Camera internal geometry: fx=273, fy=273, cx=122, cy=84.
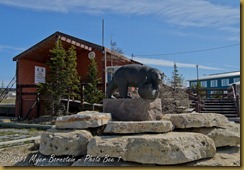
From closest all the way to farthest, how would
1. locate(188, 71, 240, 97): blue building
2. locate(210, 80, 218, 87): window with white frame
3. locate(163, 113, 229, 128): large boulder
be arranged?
locate(163, 113, 229, 128): large boulder < locate(188, 71, 240, 97): blue building < locate(210, 80, 218, 87): window with white frame

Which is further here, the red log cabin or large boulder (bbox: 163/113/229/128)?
the red log cabin

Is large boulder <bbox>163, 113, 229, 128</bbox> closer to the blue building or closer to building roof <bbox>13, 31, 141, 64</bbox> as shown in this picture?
building roof <bbox>13, 31, 141, 64</bbox>

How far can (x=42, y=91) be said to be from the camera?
1108 centimetres

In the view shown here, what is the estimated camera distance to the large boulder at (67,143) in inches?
157

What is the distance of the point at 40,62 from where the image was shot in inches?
603

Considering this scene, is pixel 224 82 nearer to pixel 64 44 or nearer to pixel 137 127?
pixel 64 44

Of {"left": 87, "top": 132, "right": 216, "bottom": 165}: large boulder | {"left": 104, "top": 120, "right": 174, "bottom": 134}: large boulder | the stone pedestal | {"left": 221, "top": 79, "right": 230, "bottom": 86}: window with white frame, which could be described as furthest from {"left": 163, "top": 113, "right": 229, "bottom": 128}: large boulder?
{"left": 221, "top": 79, "right": 230, "bottom": 86}: window with white frame

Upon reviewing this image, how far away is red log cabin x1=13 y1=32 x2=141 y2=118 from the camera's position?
1242 cm

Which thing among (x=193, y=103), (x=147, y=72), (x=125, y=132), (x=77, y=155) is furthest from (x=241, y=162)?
(x=193, y=103)

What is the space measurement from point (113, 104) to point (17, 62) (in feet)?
33.3

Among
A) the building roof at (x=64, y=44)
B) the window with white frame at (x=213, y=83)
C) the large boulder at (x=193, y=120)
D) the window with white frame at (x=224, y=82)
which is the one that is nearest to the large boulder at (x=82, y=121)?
the large boulder at (x=193, y=120)

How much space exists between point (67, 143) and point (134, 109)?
127cm

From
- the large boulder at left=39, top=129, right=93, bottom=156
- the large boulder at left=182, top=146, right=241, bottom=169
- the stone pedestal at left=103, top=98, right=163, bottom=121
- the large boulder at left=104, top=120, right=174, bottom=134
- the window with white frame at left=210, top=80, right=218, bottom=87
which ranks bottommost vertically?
the large boulder at left=182, top=146, right=241, bottom=169

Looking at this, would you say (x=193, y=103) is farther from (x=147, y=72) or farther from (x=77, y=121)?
(x=77, y=121)
